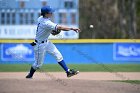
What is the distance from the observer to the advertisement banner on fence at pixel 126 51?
2120cm

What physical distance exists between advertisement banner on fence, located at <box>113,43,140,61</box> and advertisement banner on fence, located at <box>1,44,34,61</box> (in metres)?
3.55

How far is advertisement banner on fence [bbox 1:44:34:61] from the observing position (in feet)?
68.3

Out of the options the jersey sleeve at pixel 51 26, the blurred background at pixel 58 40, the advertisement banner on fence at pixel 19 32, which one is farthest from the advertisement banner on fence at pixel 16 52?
the jersey sleeve at pixel 51 26

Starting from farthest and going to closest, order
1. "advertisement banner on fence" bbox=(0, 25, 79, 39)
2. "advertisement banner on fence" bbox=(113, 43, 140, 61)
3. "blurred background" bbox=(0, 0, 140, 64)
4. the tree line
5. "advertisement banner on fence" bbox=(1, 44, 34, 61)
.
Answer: the tree line → "advertisement banner on fence" bbox=(113, 43, 140, 61) → "advertisement banner on fence" bbox=(1, 44, 34, 61) → "advertisement banner on fence" bbox=(0, 25, 79, 39) → "blurred background" bbox=(0, 0, 140, 64)

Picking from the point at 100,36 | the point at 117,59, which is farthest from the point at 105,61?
the point at 100,36

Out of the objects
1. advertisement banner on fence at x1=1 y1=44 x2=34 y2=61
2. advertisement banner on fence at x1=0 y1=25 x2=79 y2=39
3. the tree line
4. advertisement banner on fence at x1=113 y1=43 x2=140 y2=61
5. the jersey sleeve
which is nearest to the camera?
the jersey sleeve

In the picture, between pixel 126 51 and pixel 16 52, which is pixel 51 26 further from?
pixel 126 51

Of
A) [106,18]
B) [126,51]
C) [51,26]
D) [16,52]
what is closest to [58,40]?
[16,52]

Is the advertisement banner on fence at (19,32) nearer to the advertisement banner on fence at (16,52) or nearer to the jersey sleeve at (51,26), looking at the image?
the advertisement banner on fence at (16,52)

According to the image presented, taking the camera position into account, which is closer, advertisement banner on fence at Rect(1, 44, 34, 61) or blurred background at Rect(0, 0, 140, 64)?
blurred background at Rect(0, 0, 140, 64)

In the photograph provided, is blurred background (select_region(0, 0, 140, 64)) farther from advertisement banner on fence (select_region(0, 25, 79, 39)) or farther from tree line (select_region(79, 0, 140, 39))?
tree line (select_region(79, 0, 140, 39))

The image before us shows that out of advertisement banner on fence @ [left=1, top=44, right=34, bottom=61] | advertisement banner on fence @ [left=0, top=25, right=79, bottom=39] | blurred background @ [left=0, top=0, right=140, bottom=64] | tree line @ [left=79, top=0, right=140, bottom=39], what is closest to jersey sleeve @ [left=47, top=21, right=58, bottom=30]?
blurred background @ [left=0, top=0, right=140, bottom=64]

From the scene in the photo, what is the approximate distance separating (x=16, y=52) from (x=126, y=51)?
15.2 feet

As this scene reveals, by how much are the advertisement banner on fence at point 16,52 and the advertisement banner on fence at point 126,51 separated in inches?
140
